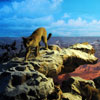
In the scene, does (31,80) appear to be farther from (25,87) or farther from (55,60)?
(55,60)

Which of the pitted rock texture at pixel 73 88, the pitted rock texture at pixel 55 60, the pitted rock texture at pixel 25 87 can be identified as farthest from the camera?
the pitted rock texture at pixel 73 88

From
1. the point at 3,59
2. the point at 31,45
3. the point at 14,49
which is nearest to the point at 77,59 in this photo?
the point at 31,45

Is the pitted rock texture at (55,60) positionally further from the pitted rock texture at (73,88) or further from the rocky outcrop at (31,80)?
the pitted rock texture at (73,88)

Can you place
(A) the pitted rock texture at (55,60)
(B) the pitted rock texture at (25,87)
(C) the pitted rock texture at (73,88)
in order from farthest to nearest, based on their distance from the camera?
(C) the pitted rock texture at (73,88)
(A) the pitted rock texture at (55,60)
(B) the pitted rock texture at (25,87)

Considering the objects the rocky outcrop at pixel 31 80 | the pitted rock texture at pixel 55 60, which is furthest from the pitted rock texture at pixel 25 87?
the pitted rock texture at pixel 55 60

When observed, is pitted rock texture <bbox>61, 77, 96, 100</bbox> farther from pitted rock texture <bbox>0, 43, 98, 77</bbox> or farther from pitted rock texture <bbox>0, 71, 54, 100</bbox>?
pitted rock texture <bbox>0, 71, 54, 100</bbox>

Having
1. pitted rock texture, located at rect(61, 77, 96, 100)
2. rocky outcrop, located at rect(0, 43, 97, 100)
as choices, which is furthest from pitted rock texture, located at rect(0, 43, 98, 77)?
pitted rock texture, located at rect(61, 77, 96, 100)

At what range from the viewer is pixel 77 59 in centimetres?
1074

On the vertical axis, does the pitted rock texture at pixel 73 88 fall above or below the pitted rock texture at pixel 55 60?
below

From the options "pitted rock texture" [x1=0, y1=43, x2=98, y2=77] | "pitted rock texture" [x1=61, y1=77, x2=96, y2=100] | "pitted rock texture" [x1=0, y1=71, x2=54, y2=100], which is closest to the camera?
"pitted rock texture" [x1=0, y1=71, x2=54, y2=100]

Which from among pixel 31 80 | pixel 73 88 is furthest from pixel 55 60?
pixel 31 80

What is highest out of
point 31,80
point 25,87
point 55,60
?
point 55,60

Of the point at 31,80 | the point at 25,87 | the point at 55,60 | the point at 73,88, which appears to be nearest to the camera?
the point at 25,87

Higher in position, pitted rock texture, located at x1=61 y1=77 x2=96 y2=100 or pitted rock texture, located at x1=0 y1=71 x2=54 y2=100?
pitted rock texture, located at x1=0 y1=71 x2=54 y2=100
